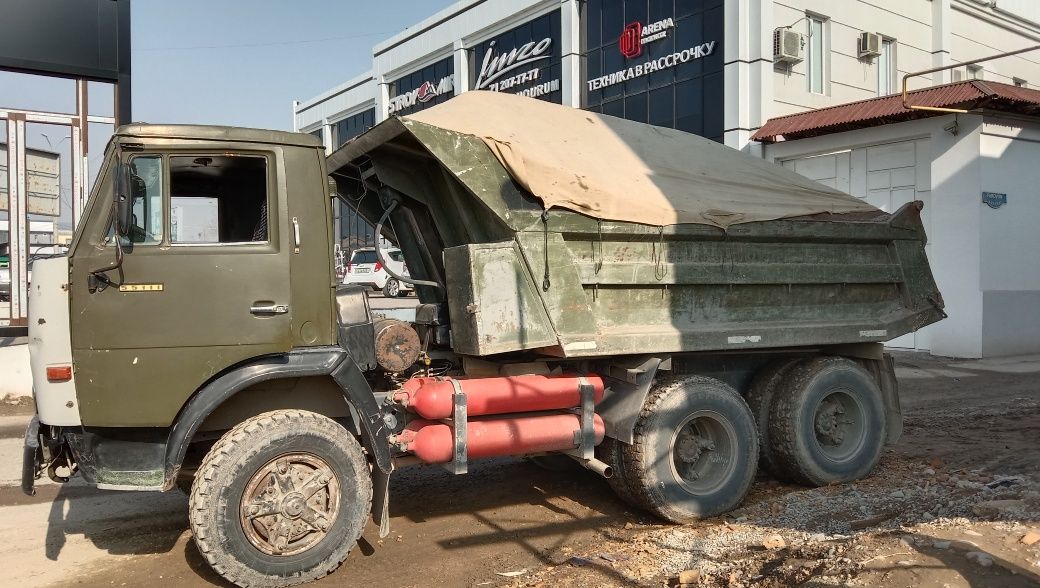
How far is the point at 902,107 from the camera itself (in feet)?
45.1

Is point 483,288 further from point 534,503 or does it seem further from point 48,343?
point 48,343

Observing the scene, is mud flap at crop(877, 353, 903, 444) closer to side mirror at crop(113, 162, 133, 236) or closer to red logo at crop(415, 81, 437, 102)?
side mirror at crop(113, 162, 133, 236)

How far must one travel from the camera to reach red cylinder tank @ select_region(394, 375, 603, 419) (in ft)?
15.6

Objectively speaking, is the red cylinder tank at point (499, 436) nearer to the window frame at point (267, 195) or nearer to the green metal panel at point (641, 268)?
the green metal panel at point (641, 268)

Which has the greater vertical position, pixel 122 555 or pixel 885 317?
pixel 885 317

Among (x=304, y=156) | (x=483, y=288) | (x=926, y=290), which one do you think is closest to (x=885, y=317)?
(x=926, y=290)

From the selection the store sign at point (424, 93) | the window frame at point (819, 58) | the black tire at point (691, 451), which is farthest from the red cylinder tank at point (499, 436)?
the store sign at point (424, 93)

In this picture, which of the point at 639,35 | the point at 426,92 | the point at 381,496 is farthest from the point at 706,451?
the point at 426,92

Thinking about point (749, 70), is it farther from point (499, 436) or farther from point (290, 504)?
point (290, 504)

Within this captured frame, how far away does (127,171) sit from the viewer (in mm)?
3930

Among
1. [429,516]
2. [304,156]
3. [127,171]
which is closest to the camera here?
[127,171]

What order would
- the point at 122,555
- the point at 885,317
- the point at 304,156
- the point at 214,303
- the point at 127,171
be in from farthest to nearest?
the point at 885,317, the point at 122,555, the point at 304,156, the point at 214,303, the point at 127,171

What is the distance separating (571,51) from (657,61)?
348 cm

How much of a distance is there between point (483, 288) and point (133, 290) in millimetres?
1957
